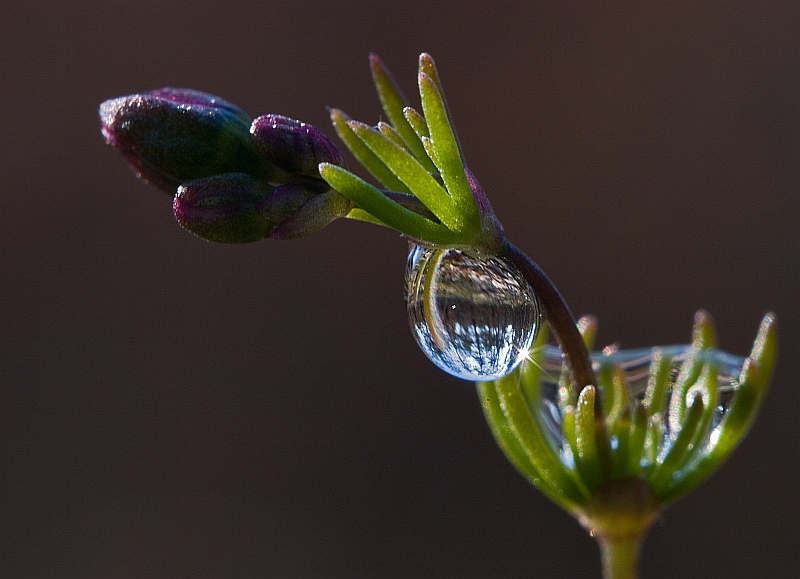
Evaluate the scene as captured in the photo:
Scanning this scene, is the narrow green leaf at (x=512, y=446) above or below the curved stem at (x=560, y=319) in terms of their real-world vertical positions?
below

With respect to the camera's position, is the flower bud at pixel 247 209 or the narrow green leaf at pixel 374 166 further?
the narrow green leaf at pixel 374 166

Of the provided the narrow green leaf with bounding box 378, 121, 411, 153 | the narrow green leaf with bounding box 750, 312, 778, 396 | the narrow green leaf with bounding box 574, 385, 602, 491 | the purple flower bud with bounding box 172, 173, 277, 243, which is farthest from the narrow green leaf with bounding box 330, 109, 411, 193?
the narrow green leaf with bounding box 750, 312, 778, 396

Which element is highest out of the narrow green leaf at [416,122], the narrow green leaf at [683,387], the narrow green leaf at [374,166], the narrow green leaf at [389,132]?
the narrow green leaf at [416,122]

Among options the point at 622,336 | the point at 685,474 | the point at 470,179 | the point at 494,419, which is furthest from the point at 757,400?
the point at 622,336

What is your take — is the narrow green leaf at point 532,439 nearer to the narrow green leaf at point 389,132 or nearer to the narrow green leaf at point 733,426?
the narrow green leaf at point 733,426

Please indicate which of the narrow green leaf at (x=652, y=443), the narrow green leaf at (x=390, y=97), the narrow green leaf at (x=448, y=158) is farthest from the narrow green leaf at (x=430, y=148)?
the narrow green leaf at (x=652, y=443)

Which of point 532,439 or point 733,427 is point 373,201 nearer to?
point 532,439
